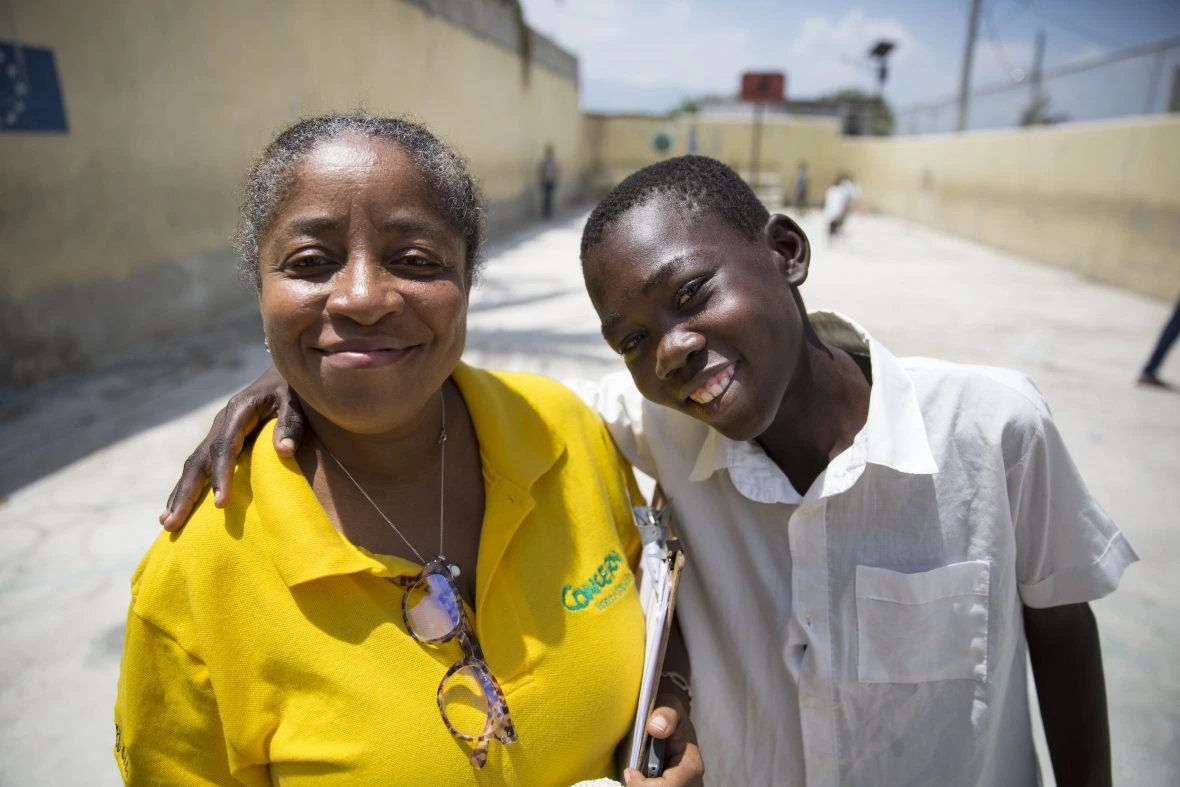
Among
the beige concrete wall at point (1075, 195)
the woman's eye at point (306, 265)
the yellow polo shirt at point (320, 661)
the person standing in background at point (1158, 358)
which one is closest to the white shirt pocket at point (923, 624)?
the yellow polo shirt at point (320, 661)

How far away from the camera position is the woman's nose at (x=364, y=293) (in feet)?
3.71

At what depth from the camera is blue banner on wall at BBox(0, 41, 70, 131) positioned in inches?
200

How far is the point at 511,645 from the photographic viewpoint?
124 centimetres

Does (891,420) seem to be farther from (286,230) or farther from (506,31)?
(506,31)

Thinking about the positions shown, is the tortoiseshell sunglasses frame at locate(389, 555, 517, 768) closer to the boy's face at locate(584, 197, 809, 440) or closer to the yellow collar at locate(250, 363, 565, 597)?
the yellow collar at locate(250, 363, 565, 597)

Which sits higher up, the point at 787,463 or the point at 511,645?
the point at 787,463

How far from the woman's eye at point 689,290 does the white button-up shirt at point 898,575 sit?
297mm

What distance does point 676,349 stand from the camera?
4.31 feet

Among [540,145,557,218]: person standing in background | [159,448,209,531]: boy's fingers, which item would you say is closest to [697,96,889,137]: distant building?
[540,145,557,218]: person standing in background

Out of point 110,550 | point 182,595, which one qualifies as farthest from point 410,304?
point 110,550

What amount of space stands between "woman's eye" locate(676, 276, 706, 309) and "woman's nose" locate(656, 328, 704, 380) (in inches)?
2.2

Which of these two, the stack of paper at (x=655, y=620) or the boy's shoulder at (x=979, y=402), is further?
the boy's shoulder at (x=979, y=402)

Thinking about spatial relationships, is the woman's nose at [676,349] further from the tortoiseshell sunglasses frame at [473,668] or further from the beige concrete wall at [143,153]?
the beige concrete wall at [143,153]

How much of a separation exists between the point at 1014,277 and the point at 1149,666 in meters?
9.95
